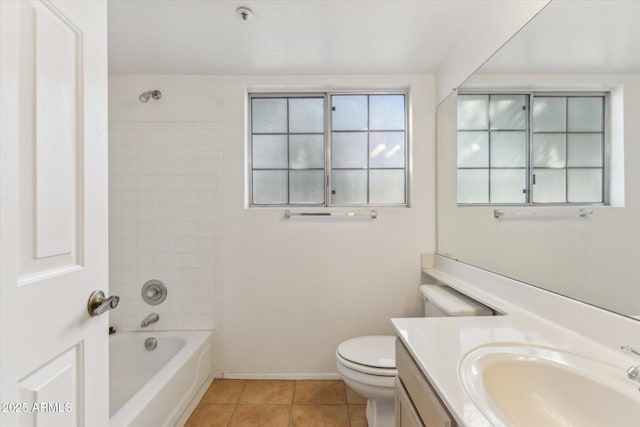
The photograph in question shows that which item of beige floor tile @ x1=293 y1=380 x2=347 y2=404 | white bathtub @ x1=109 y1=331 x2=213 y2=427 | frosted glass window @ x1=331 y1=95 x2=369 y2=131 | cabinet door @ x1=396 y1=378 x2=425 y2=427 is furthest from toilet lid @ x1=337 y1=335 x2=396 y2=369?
frosted glass window @ x1=331 y1=95 x2=369 y2=131

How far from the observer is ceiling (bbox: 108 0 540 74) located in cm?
144

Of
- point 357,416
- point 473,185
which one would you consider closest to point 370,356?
point 357,416

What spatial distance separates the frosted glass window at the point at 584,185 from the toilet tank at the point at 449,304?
0.62 m

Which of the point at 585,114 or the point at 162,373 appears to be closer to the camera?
the point at 585,114

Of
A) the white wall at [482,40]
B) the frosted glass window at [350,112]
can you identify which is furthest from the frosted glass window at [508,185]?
the frosted glass window at [350,112]

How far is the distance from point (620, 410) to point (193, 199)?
222 cm

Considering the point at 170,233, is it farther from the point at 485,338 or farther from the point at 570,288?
the point at 570,288

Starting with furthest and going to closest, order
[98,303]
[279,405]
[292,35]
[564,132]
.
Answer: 1. [279,405]
2. [292,35]
3. [564,132]
4. [98,303]

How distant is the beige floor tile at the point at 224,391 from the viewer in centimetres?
188

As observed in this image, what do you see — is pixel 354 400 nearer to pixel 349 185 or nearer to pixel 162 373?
pixel 162 373

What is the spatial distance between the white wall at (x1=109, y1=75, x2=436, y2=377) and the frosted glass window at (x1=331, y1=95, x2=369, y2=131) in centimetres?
14

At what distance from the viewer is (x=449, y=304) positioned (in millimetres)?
1477

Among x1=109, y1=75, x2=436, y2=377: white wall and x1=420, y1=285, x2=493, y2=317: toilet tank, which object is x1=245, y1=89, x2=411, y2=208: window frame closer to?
x1=109, y1=75, x2=436, y2=377: white wall

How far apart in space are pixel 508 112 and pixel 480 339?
3.46 feet
